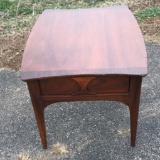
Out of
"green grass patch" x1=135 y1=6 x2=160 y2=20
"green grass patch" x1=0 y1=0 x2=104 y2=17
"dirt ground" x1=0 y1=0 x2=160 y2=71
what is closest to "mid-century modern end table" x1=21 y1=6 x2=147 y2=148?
"dirt ground" x1=0 y1=0 x2=160 y2=71

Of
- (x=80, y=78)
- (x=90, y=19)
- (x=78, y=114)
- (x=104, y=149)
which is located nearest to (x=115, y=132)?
(x=104, y=149)

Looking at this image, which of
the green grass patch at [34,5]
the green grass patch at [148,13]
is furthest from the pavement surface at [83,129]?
the green grass patch at [34,5]

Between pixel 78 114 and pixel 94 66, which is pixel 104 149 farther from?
pixel 94 66

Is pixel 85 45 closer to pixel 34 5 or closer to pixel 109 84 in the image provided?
pixel 109 84

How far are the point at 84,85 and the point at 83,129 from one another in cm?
53

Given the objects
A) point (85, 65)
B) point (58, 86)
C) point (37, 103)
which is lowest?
point (37, 103)

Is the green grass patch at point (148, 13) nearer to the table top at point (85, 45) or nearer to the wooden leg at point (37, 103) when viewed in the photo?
the table top at point (85, 45)

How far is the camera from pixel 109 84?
1.45m

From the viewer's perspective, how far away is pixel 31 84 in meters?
1.45

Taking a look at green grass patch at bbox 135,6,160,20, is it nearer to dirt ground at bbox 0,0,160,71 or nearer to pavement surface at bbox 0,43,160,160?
dirt ground at bbox 0,0,160,71

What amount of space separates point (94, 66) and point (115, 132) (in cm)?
61

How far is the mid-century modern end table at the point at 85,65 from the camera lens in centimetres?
140

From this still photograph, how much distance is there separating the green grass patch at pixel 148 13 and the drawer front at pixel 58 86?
1889mm

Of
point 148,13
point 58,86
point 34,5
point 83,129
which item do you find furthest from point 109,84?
point 34,5
